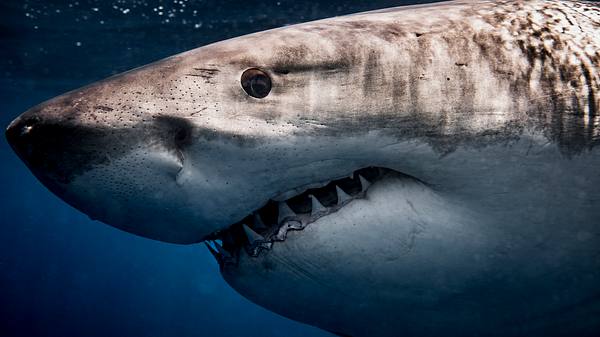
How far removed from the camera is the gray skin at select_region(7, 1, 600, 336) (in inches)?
59.2

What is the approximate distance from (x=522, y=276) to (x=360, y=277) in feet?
2.43

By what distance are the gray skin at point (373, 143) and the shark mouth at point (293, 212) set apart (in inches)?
1.2

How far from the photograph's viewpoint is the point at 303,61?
160cm

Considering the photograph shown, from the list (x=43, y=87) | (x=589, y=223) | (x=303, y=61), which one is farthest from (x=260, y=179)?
(x=43, y=87)

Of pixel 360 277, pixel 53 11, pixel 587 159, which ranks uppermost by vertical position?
pixel 53 11

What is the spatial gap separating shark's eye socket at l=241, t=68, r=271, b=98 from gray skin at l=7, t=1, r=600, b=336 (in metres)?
0.03

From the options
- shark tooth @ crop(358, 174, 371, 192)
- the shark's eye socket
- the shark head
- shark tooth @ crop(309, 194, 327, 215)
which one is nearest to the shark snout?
the shark head

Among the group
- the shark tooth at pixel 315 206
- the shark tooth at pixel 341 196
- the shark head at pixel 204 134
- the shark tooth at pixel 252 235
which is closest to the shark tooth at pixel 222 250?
the shark tooth at pixel 252 235

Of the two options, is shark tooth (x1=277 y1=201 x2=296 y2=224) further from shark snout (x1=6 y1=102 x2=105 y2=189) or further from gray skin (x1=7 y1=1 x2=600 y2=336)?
shark snout (x1=6 y1=102 x2=105 y2=189)

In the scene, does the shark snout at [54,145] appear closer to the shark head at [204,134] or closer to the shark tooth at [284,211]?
the shark head at [204,134]

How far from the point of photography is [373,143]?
154cm

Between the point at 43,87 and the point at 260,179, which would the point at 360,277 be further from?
the point at 43,87

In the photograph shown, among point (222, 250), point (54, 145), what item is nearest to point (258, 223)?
point (222, 250)

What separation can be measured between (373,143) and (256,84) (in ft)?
1.62
